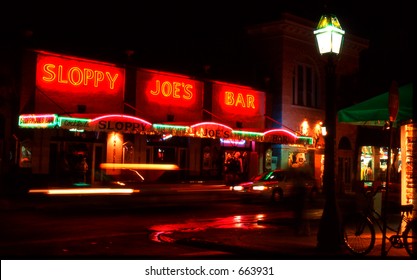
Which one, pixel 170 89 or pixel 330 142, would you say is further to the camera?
pixel 170 89

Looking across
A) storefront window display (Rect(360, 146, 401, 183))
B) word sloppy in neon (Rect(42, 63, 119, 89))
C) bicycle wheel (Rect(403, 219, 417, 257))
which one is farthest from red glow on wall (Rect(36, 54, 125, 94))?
storefront window display (Rect(360, 146, 401, 183))

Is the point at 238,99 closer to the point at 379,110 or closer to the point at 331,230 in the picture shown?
the point at 379,110

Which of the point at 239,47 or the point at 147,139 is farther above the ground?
the point at 239,47

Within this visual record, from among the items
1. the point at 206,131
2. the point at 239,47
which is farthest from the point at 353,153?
the point at 206,131

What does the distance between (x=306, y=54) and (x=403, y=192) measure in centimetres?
2657

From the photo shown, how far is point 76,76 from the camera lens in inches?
1064

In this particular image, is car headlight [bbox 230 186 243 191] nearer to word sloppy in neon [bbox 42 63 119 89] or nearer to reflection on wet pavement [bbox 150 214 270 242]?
reflection on wet pavement [bbox 150 214 270 242]

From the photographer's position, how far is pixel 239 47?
38000 millimetres

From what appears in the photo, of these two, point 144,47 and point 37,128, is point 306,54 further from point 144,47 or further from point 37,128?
point 37,128

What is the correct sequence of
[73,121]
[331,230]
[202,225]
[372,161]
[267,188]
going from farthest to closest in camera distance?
[372,161] → [267,188] → [73,121] → [202,225] → [331,230]

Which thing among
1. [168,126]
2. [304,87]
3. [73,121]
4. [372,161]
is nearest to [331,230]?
[73,121]

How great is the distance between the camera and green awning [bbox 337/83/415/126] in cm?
1136

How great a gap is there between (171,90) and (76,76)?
5.71 meters

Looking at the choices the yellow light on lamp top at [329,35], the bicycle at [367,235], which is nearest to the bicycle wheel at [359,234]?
the bicycle at [367,235]
